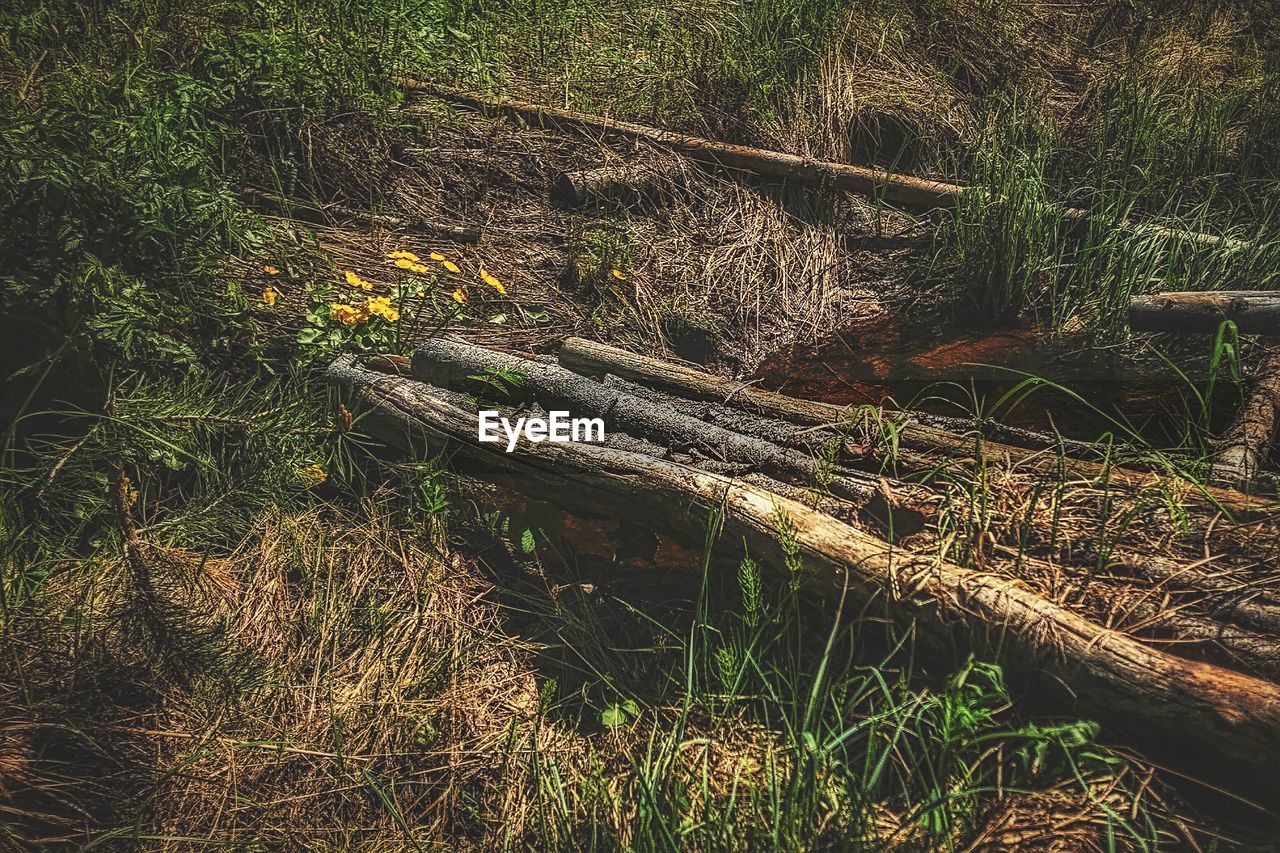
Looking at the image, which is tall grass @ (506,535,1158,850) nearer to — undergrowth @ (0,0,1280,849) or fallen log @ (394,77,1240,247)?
undergrowth @ (0,0,1280,849)

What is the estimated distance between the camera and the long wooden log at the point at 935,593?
1734 millimetres

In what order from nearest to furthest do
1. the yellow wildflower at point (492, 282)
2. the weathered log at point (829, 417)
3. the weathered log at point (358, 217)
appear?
the weathered log at point (829, 417) < the yellow wildflower at point (492, 282) < the weathered log at point (358, 217)

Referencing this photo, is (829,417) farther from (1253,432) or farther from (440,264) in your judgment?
(440,264)

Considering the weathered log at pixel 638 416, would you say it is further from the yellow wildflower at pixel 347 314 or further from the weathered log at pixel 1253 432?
the weathered log at pixel 1253 432

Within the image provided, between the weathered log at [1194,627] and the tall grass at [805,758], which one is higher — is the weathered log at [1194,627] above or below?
above

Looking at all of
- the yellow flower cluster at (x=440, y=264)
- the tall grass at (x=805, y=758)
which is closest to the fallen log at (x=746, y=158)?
the yellow flower cluster at (x=440, y=264)

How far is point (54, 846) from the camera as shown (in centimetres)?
193

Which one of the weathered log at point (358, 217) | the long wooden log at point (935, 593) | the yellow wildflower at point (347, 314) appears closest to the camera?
the long wooden log at point (935, 593)

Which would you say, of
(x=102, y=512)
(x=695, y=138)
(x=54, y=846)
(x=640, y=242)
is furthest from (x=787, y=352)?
(x=54, y=846)

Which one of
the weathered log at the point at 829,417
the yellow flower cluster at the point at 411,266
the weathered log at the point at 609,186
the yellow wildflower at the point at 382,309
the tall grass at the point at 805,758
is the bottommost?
the tall grass at the point at 805,758

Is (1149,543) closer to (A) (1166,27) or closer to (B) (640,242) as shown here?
(B) (640,242)

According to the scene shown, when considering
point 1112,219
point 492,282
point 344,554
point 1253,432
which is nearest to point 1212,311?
point 1253,432

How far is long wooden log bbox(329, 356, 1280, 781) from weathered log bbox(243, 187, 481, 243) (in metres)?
1.58

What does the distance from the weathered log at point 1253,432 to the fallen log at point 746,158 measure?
74.7 inches
